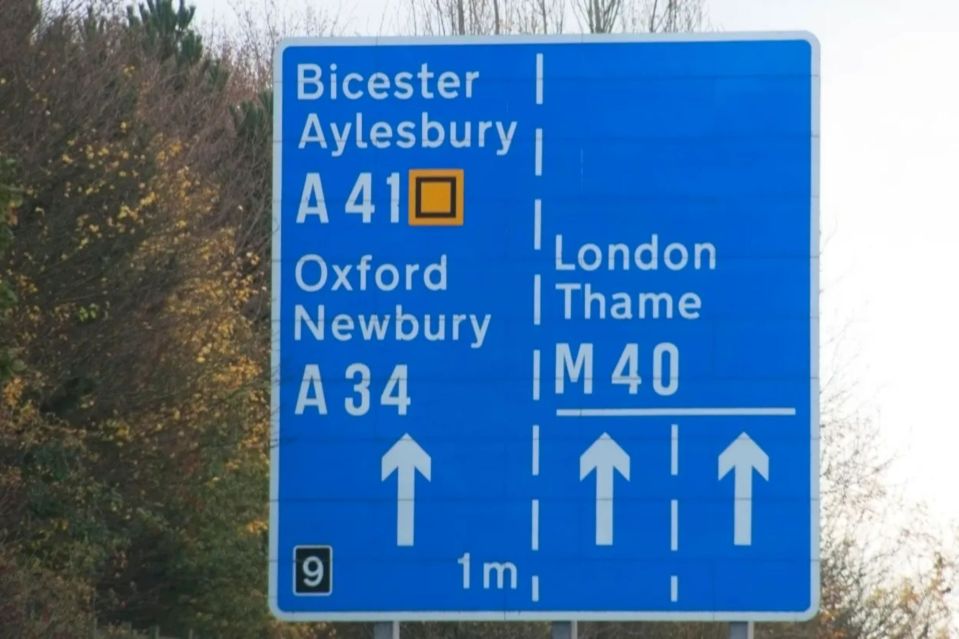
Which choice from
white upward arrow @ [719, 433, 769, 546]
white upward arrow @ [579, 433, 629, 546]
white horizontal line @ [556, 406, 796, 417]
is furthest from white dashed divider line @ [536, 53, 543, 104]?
white upward arrow @ [719, 433, 769, 546]

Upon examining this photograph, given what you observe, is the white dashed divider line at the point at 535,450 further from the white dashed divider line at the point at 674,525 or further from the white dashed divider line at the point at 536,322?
the white dashed divider line at the point at 674,525

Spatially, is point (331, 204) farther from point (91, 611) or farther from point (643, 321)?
point (91, 611)

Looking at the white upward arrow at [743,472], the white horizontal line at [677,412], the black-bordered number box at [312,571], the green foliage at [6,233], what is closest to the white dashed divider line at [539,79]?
the white horizontal line at [677,412]

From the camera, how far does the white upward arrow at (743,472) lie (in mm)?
10969

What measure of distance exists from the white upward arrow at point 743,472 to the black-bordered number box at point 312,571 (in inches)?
72.3

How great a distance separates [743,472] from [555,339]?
40.6 inches

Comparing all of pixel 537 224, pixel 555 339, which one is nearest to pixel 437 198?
pixel 537 224

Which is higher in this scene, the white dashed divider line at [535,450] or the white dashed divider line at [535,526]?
the white dashed divider line at [535,450]

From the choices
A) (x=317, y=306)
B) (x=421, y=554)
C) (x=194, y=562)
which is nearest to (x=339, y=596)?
(x=421, y=554)

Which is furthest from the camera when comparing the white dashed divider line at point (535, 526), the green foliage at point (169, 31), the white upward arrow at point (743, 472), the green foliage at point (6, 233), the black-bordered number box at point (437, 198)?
the green foliage at point (169, 31)

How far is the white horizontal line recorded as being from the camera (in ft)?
36.1

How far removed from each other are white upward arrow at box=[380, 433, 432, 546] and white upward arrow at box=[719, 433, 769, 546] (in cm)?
135

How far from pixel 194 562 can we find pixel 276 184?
62.1 feet

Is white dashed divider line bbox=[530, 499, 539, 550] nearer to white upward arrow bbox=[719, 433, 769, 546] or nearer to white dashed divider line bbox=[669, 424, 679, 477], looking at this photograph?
white dashed divider line bbox=[669, 424, 679, 477]
